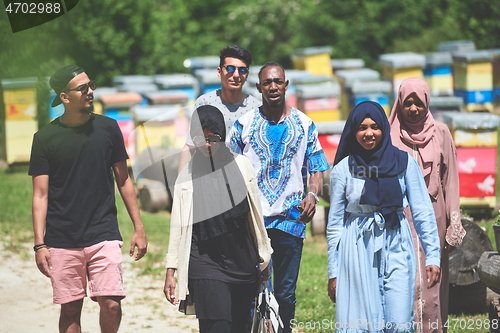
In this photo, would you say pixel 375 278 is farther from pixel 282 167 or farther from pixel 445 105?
pixel 445 105

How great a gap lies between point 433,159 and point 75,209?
2406 mm

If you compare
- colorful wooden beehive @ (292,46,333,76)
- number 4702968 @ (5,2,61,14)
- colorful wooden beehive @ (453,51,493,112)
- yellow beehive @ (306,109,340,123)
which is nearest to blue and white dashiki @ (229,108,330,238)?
number 4702968 @ (5,2,61,14)

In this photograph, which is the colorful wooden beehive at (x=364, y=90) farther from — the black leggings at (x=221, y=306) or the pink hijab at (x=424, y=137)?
the black leggings at (x=221, y=306)

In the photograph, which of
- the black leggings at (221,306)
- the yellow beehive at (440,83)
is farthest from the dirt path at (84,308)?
the yellow beehive at (440,83)

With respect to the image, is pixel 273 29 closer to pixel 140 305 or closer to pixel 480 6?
pixel 480 6

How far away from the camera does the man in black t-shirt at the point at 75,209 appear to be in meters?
4.41

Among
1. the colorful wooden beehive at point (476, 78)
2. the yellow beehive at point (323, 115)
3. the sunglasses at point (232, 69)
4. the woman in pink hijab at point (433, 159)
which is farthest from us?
the colorful wooden beehive at point (476, 78)

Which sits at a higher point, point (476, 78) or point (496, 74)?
point (496, 74)

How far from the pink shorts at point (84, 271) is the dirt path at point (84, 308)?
5.38 feet

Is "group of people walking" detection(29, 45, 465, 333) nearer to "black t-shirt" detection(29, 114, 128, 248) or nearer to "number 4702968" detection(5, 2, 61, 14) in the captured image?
"black t-shirt" detection(29, 114, 128, 248)

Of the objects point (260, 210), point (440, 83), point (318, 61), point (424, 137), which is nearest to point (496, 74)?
point (440, 83)

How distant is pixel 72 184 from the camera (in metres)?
4.43

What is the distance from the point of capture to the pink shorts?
4418mm

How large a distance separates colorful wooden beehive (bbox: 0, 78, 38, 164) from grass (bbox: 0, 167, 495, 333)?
1144mm
